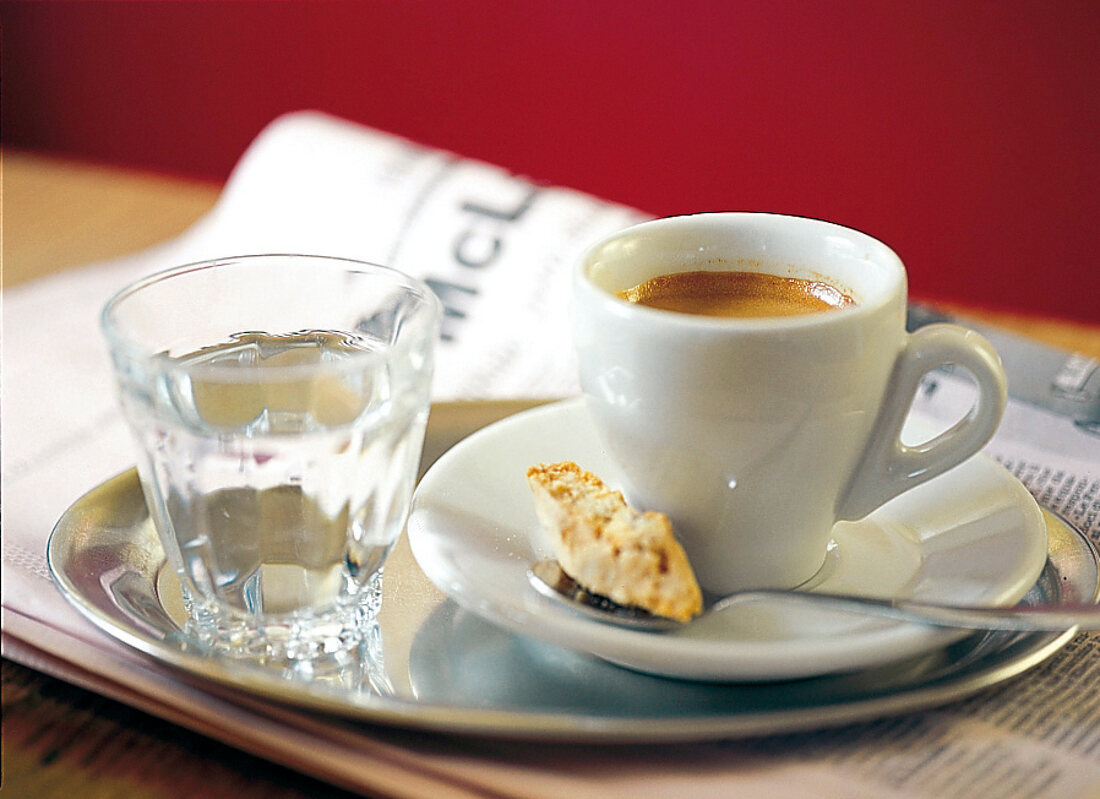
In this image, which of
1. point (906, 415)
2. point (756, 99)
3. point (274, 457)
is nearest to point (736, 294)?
point (906, 415)

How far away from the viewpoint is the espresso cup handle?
39 cm

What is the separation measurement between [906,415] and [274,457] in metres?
0.22

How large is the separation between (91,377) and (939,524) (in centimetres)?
50

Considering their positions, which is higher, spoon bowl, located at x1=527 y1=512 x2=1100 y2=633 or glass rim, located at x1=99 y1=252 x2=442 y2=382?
glass rim, located at x1=99 y1=252 x2=442 y2=382

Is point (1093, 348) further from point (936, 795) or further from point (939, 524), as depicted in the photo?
point (936, 795)

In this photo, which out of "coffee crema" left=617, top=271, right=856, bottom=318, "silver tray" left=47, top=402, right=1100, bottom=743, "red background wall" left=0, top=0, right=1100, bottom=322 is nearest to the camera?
"silver tray" left=47, top=402, right=1100, bottom=743

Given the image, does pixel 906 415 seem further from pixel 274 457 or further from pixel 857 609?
pixel 274 457

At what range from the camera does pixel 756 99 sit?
1297 mm

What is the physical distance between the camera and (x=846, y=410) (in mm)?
381

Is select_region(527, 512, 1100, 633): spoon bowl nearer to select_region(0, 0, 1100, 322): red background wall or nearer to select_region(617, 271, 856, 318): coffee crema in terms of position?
select_region(617, 271, 856, 318): coffee crema

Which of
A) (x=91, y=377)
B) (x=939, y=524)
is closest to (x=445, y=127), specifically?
(x=91, y=377)

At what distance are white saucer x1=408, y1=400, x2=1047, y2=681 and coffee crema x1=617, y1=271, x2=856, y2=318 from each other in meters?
0.08

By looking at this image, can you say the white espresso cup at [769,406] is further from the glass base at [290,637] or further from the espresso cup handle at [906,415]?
the glass base at [290,637]

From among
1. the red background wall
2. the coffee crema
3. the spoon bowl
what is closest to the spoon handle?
the spoon bowl
